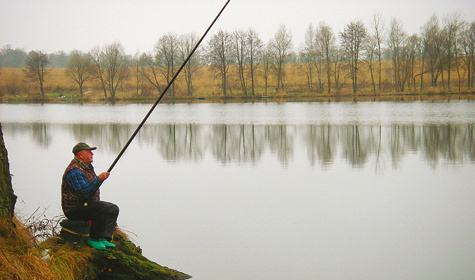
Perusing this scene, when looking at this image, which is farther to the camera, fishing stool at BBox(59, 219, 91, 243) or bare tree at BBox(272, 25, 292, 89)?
bare tree at BBox(272, 25, 292, 89)

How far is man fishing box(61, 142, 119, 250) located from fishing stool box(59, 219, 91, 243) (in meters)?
0.05

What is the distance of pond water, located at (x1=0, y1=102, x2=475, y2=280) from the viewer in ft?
18.5

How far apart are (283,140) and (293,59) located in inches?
1905

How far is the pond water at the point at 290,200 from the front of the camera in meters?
5.63

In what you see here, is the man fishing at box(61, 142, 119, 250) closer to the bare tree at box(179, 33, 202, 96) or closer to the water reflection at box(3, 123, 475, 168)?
the water reflection at box(3, 123, 475, 168)

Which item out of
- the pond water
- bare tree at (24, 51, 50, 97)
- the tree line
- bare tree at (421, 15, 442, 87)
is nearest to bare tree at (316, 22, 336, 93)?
the tree line

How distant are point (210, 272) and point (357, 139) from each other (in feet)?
39.3

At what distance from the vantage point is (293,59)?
209ft

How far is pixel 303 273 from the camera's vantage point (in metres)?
5.34

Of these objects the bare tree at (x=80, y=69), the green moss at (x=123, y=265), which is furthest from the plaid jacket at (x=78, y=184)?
the bare tree at (x=80, y=69)

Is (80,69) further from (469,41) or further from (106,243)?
(106,243)

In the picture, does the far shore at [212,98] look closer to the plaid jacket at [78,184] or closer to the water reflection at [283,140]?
the water reflection at [283,140]

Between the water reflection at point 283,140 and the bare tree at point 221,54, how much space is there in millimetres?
33456

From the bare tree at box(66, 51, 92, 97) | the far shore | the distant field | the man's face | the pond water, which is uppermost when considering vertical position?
the bare tree at box(66, 51, 92, 97)
